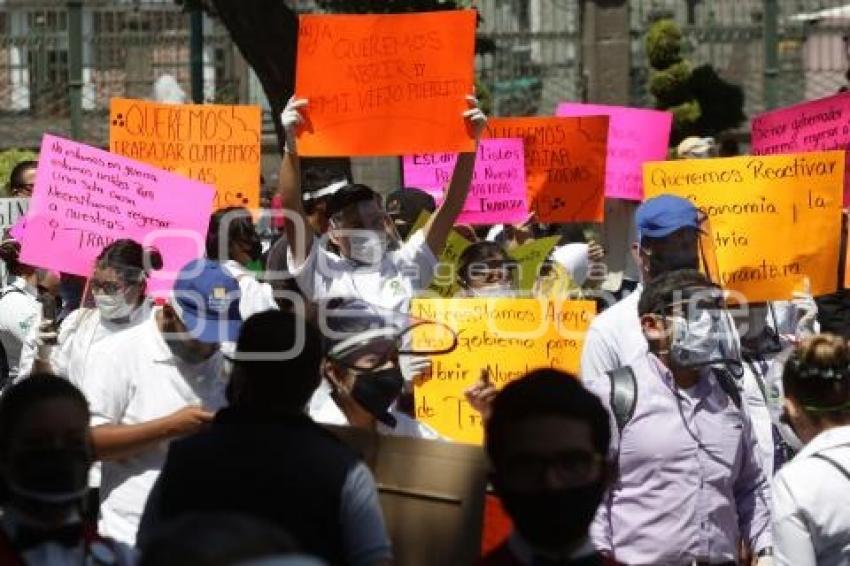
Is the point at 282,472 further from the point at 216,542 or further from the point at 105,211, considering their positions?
the point at 105,211

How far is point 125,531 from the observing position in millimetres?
6051

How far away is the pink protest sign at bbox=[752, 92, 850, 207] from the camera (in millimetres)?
8805

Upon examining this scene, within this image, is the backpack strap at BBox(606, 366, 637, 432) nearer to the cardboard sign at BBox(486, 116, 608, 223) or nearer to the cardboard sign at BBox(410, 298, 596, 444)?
the cardboard sign at BBox(410, 298, 596, 444)

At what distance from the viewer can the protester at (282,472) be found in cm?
420

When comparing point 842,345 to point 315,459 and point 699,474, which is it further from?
point 315,459

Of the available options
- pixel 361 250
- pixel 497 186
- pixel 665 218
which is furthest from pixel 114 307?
pixel 497 186

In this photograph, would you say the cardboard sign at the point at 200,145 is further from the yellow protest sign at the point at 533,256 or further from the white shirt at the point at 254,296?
the white shirt at the point at 254,296

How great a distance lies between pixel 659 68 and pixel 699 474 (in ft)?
47.5

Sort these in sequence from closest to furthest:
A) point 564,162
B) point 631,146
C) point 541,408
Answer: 1. point 541,408
2. point 564,162
3. point 631,146

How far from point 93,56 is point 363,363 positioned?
16748mm

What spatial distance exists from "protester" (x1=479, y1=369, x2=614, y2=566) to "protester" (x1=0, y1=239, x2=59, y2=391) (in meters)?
5.20

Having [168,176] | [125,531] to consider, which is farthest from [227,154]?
[125,531]

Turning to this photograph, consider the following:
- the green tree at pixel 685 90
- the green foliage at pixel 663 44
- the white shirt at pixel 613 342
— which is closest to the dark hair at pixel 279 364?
the white shirt at pixel 613 342

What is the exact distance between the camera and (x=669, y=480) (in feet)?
19.2
